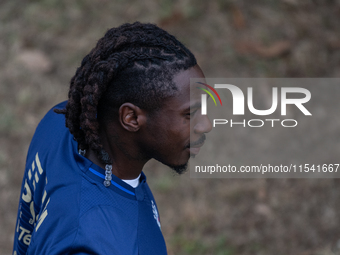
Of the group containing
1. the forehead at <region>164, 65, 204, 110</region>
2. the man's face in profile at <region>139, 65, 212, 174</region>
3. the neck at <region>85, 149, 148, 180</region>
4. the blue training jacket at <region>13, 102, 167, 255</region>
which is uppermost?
the forehead at <region>164, 65, 204, 110</region>

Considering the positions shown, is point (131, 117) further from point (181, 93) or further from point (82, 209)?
point (82, 209)

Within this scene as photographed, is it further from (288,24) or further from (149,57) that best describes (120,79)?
(288,24)

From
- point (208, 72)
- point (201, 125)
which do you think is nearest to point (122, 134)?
point (201, 125)

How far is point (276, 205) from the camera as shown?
441 centimetres

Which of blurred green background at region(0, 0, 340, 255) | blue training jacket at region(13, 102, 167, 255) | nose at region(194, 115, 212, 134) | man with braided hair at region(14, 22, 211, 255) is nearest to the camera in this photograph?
blue training jacket at region(13, 102, 167, 255)

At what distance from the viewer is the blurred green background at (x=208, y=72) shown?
417 cm

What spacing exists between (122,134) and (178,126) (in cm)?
26

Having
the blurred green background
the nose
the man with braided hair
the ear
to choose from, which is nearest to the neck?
the man with braided hair

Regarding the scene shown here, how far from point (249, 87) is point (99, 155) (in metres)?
3.85

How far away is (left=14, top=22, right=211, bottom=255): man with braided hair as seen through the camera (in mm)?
1698

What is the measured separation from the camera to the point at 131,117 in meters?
1.80

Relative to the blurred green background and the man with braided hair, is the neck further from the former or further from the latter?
the blurred green background

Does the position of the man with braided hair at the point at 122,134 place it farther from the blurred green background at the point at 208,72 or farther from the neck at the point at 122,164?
the blurred green background at the point at 208,72

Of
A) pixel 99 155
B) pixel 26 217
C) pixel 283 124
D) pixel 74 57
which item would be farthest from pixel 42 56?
pixel 99 155
